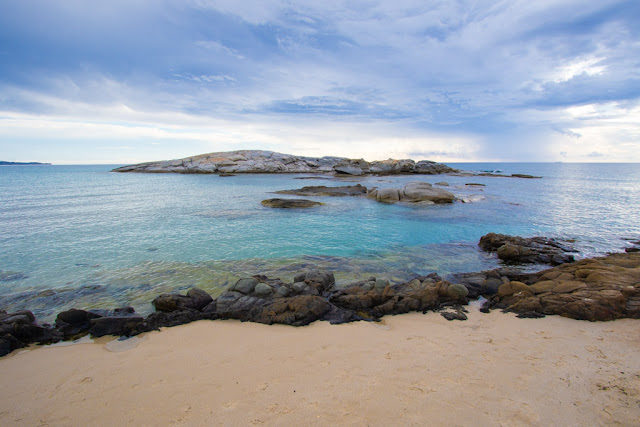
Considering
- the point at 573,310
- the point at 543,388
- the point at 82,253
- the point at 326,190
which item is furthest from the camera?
the point at 326,190

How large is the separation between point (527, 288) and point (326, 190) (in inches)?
1101

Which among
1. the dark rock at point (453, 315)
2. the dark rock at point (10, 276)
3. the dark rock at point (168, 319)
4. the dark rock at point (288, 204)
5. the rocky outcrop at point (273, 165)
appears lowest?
the dark rock at point (10, 276)

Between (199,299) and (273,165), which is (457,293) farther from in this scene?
(273,165)

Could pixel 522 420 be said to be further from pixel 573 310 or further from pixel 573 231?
pixel 573 231

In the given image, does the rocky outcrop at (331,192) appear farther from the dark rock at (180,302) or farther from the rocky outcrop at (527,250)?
the dark rock at (180,302)

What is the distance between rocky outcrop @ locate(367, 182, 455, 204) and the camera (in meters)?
27.7

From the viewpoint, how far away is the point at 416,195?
92.6 ft

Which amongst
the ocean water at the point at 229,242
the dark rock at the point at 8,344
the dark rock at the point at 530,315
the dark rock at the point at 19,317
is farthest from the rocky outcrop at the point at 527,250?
the dark rock at the point at 19,317

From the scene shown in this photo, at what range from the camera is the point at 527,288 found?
26.1 feet

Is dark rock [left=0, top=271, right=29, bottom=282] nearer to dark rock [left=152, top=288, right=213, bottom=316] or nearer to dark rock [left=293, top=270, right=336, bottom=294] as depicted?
dark rock [left=152, top=288, right=213, bottom=316]

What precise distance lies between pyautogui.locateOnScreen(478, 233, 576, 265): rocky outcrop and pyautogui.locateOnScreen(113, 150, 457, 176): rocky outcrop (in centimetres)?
5818

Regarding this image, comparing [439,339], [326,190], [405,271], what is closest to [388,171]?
[326,190]

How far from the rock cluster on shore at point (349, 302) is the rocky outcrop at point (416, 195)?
61.7 feet

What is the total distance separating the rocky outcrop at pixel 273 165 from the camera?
7594cm
